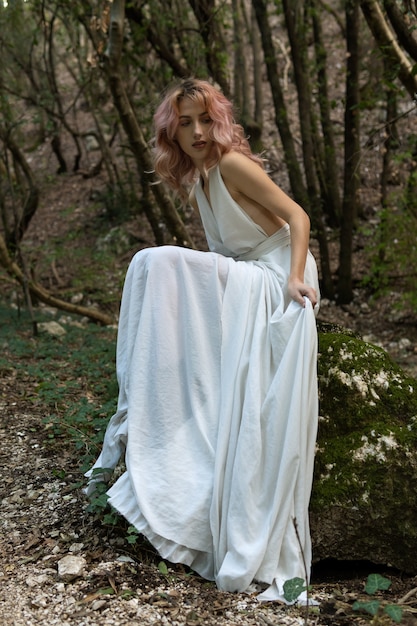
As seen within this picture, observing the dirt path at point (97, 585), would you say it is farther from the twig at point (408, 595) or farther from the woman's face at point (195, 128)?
the woman's face at point (195, 128)

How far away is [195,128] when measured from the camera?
3.02m

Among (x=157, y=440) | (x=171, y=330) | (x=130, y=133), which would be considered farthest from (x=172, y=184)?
(x=130, y=133)

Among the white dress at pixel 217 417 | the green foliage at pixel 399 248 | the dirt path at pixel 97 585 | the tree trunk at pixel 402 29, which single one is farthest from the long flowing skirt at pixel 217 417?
the green foliage at pixel 399 248

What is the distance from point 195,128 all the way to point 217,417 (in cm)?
141

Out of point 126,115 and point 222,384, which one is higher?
point 126,115

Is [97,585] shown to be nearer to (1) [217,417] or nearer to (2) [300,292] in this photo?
(1) [217,417]

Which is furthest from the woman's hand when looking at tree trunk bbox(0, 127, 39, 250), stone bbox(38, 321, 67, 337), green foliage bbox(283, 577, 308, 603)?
tree trunk bbox(0, 127, 39, 250)

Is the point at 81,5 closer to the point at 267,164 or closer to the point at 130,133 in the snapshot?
the point at 130,133

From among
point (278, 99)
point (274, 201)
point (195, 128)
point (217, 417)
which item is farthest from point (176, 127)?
point (278, 99)

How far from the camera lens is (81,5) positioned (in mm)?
7578

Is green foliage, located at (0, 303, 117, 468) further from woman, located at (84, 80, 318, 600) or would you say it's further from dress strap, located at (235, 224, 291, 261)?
dress strap, located at (235, 224, 291, 261)

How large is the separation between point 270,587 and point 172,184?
6.69 ft

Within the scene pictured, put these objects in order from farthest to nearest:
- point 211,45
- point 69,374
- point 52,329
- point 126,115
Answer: point 211,45 < point 52,329 < point 126,115 < point 69,374

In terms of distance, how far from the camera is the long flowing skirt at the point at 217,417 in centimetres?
239
